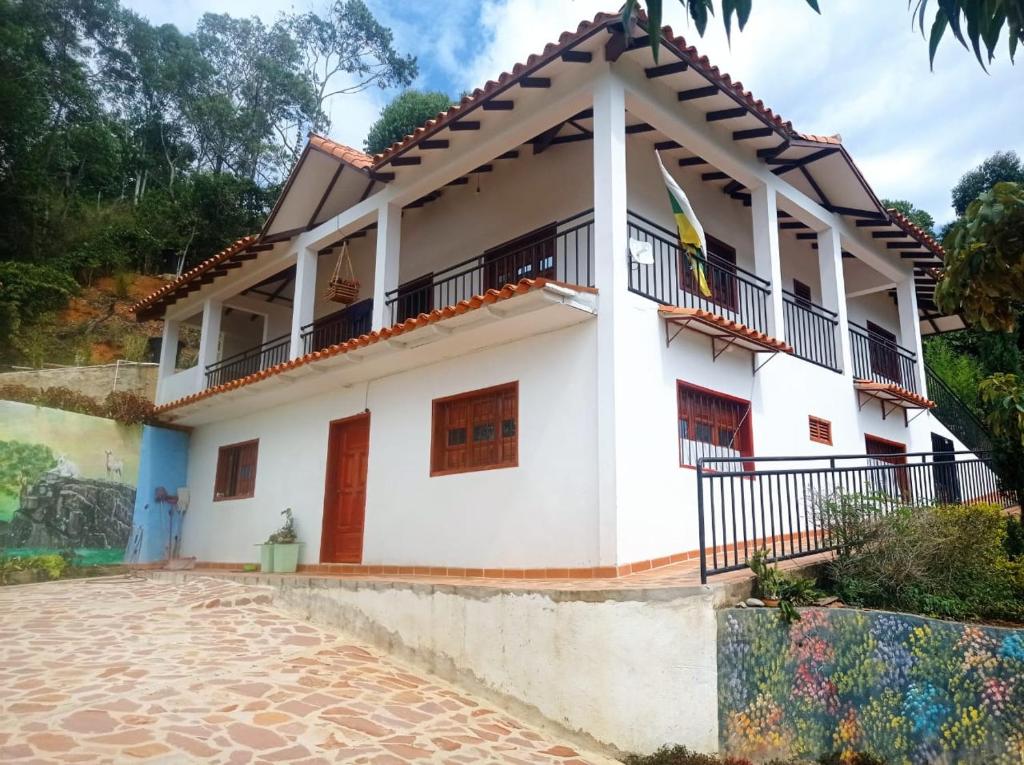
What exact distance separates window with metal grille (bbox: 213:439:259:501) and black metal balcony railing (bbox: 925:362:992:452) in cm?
1294

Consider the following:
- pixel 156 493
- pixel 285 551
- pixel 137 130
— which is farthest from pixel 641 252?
pixel 137 130

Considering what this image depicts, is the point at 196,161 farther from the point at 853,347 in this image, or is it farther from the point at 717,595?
the point at 717,595

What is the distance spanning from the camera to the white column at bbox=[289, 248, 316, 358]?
12586mm

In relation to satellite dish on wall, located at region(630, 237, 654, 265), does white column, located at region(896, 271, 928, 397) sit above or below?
above

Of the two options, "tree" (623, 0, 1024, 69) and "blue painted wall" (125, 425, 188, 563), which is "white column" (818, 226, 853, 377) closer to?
"tree" (623, 0, 1024, 69)

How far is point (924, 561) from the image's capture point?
19.4ft

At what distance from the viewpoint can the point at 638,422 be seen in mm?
7855

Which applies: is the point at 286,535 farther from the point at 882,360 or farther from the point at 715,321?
the point at 882,360

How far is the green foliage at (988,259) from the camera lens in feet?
15.9

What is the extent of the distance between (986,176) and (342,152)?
75.6 feet

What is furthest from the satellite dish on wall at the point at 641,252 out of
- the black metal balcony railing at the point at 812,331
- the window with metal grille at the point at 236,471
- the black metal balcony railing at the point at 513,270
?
the window with metal grille at the point at 236,471

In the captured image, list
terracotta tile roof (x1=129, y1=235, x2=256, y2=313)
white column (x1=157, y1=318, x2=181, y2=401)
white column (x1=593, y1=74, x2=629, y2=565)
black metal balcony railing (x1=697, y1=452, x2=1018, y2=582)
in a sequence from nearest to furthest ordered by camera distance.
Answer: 1. black metal balcony railing (x1=697, y1=452, x2=1018, y2=582)
2. white column (x1=593, y1=74, x2=629, y2=565)
3. terracotta tile roof (x1=129, y1=235, x2=256, y2=313)
4. white column (x1=157, y1=318, x2=181, y2=401)

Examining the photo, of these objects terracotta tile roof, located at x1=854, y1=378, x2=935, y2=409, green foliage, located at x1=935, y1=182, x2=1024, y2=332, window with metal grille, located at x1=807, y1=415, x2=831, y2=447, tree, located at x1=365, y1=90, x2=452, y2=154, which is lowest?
window with metal grille, located at x1=807, y1=415, x2=831, y2=447

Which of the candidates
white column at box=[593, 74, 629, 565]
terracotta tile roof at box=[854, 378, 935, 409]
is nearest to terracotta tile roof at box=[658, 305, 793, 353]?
white column at box=[593, 74, 629, 565]
